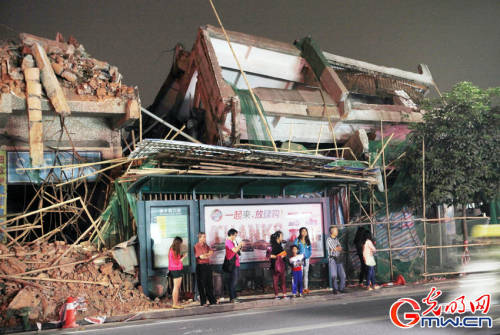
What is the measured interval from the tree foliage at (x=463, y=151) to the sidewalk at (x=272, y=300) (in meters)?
3.78

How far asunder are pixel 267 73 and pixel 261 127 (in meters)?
3.99

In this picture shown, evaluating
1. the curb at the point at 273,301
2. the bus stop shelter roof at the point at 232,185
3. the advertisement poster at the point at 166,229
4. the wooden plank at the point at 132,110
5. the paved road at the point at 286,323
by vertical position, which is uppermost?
the wooden plank at the point at 132,110

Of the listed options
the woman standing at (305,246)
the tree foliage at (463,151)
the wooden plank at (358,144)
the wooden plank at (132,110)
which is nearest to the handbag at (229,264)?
the woman standing at (305,246)

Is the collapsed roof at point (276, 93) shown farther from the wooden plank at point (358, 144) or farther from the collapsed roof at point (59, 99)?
the collapsed roof at point (59, 99)

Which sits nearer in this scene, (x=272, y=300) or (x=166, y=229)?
(x=272, y=300)

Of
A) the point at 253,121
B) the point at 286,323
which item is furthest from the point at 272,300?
the point at 253,121

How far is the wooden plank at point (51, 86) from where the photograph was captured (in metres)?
15.2

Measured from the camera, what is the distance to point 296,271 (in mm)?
13852

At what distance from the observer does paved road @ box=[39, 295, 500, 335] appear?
8.74 metres

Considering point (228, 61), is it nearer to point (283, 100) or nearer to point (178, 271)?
point (283, 100)

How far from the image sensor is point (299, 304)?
1276 centimetres

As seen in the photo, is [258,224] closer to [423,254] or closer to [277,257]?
[277,257]

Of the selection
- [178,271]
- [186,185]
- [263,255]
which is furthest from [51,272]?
[263,255]

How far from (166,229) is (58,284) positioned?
2.86m
